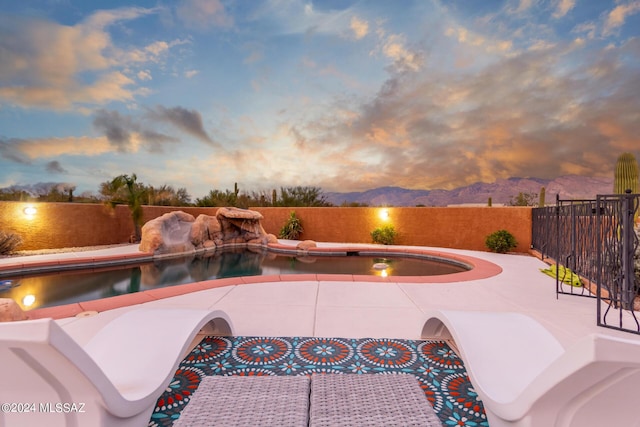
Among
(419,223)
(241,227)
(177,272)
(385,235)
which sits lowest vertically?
(177,272)

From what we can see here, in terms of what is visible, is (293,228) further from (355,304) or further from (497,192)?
(497,192)

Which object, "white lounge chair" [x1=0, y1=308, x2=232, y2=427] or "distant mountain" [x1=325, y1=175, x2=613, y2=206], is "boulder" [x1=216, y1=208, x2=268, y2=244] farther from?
"white lounge chair" [x1=0, y1=308, x2=232, y2=427]

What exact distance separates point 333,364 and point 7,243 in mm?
10534

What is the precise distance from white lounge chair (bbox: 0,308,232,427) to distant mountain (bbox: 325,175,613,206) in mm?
11316

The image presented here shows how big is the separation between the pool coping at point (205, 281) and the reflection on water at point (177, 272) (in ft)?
0.95

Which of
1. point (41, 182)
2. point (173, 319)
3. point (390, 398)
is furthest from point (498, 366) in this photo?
point (41, 182)

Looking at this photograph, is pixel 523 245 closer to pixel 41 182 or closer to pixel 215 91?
pixel 215 91

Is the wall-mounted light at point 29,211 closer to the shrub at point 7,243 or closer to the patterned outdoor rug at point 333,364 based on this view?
the shrub at point 7,243

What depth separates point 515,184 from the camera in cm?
2384

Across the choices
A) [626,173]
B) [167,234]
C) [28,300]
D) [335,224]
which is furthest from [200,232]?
[626,173]

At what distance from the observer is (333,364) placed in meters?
2.15

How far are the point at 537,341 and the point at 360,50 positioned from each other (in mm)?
13817

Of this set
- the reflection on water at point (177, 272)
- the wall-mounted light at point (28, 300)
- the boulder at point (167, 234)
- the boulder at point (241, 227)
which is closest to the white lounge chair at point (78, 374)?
the wall-mounted light at point (28, 300)

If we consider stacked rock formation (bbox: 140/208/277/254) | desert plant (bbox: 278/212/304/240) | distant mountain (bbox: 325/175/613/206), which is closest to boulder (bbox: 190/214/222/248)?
stacked rock formation (bbox: 140/208/277/254)
